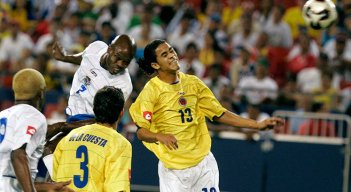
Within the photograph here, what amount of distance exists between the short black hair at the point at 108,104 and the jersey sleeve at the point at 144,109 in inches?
64.3

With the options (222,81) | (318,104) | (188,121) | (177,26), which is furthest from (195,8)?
(188,121)

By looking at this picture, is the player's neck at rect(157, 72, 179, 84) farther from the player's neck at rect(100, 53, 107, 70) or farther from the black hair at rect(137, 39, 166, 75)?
the player's neck at rect(100, 53, 107, 70)

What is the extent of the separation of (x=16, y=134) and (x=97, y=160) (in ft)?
2.30

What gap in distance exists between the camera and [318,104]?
15.1 meters

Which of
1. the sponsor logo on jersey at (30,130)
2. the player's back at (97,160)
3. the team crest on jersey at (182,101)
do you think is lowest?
the player's back at (97,160)

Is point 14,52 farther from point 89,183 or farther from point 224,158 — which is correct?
point 89,183

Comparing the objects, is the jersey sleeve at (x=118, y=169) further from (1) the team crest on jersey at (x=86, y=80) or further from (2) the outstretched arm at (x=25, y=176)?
(1) the team crest on jersey at (x=86, y=80)

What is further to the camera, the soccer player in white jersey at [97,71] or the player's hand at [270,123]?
the soccer player in white jersey at [97,71]

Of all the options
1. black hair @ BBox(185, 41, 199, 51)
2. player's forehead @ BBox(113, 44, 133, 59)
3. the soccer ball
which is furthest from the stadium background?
player's forehead @ BBox(113, 44, 133, 59)

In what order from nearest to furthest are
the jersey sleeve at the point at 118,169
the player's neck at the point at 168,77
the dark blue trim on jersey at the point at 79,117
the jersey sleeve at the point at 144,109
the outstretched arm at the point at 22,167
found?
1. the outstretched arm at the point at 22,167
2. the jersey sleeve at the point at 118,169
3. the jersey sleeve at the point at 144,109
4. the dark blue trim on jersey at the point at 79,117
5. the player's neck at the point at 168,77

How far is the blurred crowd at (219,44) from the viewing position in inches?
614

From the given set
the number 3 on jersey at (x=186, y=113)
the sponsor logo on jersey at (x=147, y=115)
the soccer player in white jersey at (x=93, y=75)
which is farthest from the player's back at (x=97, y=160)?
the number 3 on jersey at (x=186, y=113)

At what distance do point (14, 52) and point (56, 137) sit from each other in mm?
8898

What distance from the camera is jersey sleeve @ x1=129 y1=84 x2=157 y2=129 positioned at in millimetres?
9508
